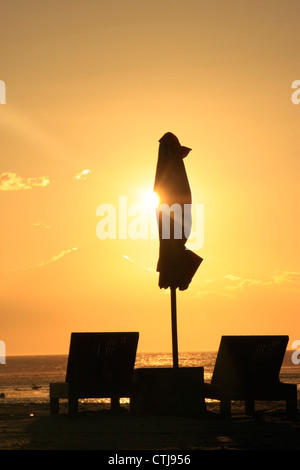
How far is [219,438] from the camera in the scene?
11039 mm

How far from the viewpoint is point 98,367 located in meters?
14.0

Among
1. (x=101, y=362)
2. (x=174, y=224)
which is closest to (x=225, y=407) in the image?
(x=101, y=362)

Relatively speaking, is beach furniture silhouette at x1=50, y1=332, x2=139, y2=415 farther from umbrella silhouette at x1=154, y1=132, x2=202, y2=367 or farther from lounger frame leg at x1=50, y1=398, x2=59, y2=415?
umbrella silhouette at x1=154, y1=132, x2=202, y2=367

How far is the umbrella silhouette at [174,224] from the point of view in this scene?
47.3 feet

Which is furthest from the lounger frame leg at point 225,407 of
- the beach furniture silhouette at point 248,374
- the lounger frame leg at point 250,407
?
the lounger frame leg at point 250,407

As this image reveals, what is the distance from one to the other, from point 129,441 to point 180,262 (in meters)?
4.53

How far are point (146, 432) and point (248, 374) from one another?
3005mm

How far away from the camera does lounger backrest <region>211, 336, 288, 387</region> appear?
1398cm

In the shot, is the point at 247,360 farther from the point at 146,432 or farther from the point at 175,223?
the point at 146,432

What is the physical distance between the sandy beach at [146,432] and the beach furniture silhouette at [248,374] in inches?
16.0
